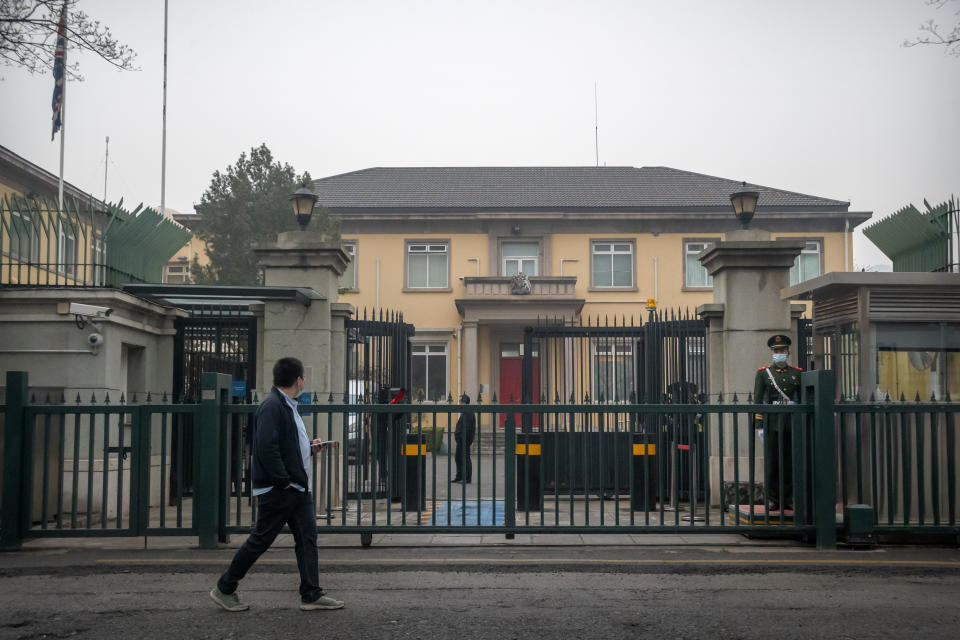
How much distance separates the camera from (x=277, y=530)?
268 inches

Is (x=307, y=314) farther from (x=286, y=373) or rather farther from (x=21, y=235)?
(x=286, y=373)

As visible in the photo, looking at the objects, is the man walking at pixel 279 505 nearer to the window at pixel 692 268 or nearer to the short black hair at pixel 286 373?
the short black hair at pixel 286 373

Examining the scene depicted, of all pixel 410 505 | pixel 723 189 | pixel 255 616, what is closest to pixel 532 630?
pixel 255 616

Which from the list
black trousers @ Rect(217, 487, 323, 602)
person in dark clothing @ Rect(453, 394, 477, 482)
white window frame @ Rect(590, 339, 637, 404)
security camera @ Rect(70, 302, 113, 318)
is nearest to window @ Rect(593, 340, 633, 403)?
white window frame @ Rect(590, 339, 637, 404)

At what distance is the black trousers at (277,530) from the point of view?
672 cm

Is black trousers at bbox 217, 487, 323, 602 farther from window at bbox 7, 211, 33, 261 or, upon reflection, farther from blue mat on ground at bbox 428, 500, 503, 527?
window at bbox 7, 211, 33, 261

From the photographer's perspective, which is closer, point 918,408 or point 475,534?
point 918,408

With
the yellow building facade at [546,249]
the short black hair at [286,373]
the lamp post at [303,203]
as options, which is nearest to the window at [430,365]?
the yellow building facade at [546,249]

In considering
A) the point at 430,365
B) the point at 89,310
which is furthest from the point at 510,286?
the point at 89,310

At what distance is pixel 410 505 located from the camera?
42.7 ft

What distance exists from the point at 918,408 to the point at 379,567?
5328 mm

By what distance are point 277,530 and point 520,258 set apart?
28.3 m

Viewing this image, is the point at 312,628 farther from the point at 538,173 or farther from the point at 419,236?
the point at 538,173

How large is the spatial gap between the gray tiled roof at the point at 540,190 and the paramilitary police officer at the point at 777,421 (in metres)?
23.5
